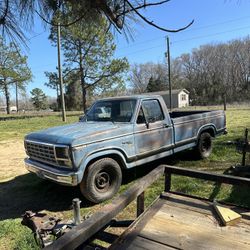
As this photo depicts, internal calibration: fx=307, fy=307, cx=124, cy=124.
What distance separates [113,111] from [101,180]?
5.34 feet

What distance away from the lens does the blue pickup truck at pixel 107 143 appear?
4848mm

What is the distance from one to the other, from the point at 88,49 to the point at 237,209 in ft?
96.1

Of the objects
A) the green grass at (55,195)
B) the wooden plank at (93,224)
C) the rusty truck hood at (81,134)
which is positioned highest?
the rusty truck hood at (81,134)

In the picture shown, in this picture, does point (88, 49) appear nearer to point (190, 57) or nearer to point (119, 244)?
point (119, 244)

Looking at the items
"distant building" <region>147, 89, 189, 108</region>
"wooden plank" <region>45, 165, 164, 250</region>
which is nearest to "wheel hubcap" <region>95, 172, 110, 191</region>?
"wooden plank" <region>45, 165, 164, 250</region>

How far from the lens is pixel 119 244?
2303 mm

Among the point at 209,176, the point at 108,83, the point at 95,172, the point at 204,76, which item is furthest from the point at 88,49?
the point at 204,76

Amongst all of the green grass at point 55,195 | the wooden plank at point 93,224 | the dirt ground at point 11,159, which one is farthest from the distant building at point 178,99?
the wooden plank at point 93,224

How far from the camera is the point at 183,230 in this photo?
2518mm

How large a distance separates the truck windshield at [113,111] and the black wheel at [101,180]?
109 centimetres

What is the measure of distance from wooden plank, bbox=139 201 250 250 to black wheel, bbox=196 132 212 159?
480 centimetres

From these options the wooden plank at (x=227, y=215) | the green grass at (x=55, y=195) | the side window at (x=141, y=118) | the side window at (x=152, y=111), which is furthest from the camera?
the side window at (x=152, y=111)

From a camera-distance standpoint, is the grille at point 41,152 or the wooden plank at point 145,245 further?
the grille at point 41,152

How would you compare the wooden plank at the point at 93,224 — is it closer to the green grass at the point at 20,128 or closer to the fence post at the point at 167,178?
the fence post at the point at 167,178
